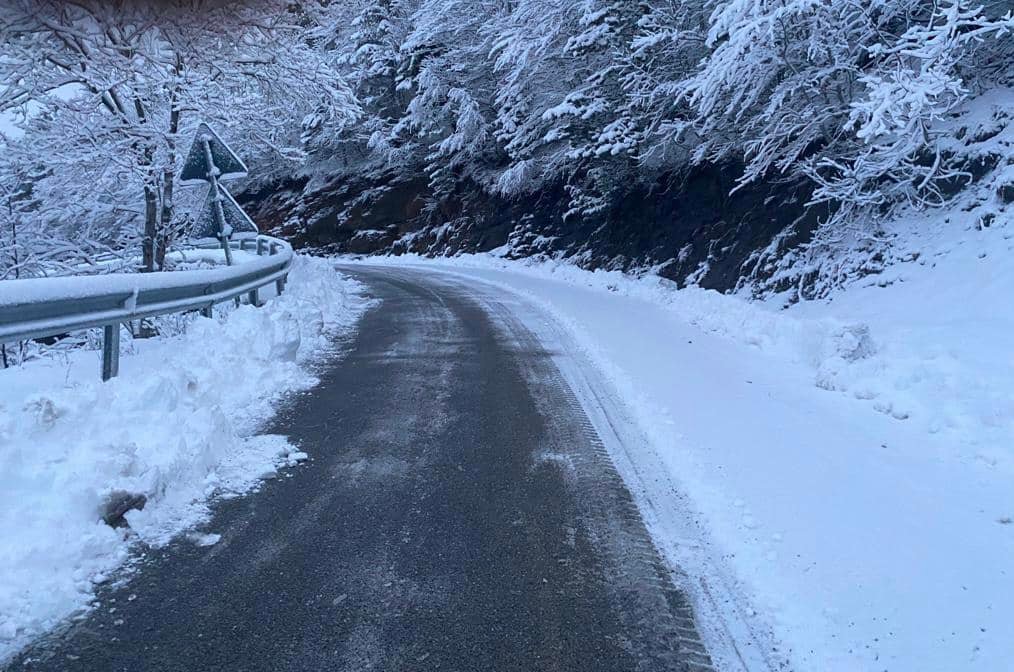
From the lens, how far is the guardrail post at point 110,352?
18.4 feet

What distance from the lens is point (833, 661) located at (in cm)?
300

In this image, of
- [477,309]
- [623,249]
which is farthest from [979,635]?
[623,249]

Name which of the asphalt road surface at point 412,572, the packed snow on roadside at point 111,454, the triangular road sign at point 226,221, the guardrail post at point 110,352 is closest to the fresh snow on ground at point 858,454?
the asphalt road surface at point 412,572

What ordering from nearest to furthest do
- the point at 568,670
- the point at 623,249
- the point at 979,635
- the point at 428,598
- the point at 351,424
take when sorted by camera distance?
the point at 568,670 → the point at 979,635 → the point at 428,598 → the point at 351,424 → the point at 623,249

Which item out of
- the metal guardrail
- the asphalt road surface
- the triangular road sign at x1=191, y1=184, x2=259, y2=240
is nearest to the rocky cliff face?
the triangular road sign at x1=191, y1=184, x2=259, y2=240

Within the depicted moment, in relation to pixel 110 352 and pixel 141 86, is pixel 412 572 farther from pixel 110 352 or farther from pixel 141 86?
pixel 141 86

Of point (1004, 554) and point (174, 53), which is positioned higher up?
point (174, 53)

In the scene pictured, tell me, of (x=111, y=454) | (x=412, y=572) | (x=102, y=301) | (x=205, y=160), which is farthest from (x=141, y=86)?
(x=412, y=572)

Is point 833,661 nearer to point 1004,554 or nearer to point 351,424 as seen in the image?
point 1004,554

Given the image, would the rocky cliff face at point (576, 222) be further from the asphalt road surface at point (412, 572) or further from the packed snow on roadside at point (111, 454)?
the packed snow on roadside at point (111, 454)

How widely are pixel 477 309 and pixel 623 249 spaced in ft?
27.2

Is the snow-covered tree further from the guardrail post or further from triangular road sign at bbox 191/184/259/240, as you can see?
the guardrail post

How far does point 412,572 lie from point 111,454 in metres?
2.16

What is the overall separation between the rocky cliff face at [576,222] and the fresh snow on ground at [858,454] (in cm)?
448
